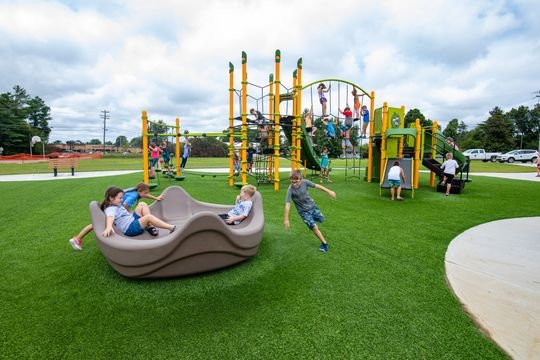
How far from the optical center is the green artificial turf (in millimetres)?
2385

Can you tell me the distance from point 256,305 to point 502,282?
2.94 metres

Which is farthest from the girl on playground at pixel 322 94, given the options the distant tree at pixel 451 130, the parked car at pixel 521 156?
the distant tree at pixel 451 130

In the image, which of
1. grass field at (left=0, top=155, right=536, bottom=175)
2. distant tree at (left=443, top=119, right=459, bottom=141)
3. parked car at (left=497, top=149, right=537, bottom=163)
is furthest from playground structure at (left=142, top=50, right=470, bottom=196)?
distant tree at (left=443, top=119, right=459, bottom=141)

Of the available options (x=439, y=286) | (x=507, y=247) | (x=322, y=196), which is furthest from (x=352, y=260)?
(x=322, y=196)

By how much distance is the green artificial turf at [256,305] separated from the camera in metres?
2.38

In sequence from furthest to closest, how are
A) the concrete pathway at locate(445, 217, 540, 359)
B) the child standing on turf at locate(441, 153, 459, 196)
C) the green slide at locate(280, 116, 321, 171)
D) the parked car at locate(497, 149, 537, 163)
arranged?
1. the parked car at locate(497, 149, 537, 163)
2. the green slide at locate(280, 116, 321, 171)
3. the child standing on turf at locate(441, 153, 459, 196)
4. the concrete pathway at locate(445, 217, 540, 359)

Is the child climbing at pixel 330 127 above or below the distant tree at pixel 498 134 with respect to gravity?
below

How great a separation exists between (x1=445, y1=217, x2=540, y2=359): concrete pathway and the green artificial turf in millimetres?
161

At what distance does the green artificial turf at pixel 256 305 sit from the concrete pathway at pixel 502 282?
16cm

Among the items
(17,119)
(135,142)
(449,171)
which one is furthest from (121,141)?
(449,171)

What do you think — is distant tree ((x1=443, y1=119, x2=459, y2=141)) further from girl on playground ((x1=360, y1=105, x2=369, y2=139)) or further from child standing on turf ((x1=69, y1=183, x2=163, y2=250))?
child standing on turf ((x1=69, y1=183, x2=163, y2=250))

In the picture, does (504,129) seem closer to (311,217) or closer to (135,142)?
(311,217)

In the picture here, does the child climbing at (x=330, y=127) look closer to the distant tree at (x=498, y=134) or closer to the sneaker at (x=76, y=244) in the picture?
the sneaker at (x=76, y=244)

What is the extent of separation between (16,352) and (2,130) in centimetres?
6283
